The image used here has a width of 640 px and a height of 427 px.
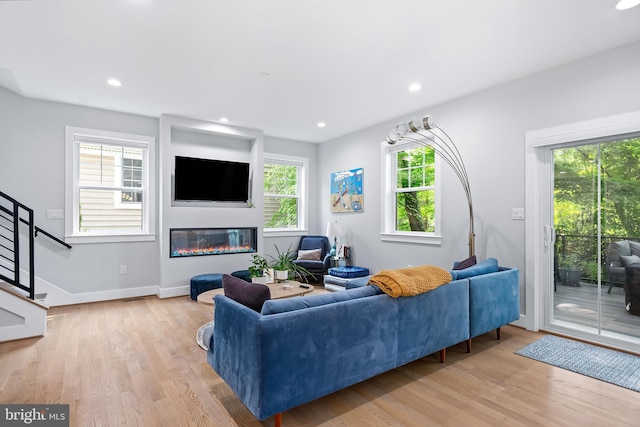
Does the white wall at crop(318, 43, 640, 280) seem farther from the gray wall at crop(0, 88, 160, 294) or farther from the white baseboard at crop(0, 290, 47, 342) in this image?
the white baseboard at crop(0, 290, 47, 342)

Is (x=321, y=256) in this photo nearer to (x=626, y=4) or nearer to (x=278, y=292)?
(x=278, y=292)

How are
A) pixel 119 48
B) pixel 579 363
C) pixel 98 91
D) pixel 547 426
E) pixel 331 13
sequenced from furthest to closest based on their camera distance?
pixel 98 91
pixel 119 48
pixel 579 363
pixel 331 13
pixel 547 426

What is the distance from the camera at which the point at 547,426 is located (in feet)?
6.04

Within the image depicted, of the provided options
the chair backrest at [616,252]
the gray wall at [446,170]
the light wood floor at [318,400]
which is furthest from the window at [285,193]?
the chair backrest at [616,252]

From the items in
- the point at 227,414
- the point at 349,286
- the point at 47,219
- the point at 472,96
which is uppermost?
the point at 472,96

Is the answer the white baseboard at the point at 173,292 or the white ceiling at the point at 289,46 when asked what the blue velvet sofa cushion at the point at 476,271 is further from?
the white baseboard at the point at 173,292

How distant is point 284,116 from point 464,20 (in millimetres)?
2876

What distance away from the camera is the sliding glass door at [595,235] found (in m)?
2.92

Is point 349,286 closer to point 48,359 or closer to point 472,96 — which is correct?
point 48,359

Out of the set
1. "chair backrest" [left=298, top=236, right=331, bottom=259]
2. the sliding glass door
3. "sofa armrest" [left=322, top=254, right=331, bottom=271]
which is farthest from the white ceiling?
"chair backrest" [left=298, top=236, right=331, bottom=259]

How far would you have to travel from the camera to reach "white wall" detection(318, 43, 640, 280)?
293 cm

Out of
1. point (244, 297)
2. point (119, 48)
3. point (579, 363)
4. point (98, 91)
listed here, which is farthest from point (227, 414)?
point (98, 91)

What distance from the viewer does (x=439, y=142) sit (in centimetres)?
436

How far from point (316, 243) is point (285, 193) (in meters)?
1.18
